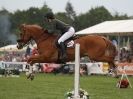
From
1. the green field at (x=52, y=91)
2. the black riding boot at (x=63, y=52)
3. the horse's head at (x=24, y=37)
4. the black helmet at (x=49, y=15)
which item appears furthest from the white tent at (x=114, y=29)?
the black helmet at (x=49, y=15)

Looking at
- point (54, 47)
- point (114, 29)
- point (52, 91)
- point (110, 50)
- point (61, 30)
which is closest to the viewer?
point (54, 47)

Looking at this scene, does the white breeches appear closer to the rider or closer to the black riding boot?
the rider

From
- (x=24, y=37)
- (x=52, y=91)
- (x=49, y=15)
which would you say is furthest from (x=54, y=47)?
(x=52, y=91)

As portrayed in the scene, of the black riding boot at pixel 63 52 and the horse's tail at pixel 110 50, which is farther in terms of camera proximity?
the horse's tail at pixel 110 50

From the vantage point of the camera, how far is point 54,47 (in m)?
17.2

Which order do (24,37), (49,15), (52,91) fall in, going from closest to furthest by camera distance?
(49,15) < (24,37) < (52,91)

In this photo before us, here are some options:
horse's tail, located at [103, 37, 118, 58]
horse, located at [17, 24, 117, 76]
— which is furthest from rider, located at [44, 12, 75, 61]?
horse's tail, located at [103, 37, 118, 58]

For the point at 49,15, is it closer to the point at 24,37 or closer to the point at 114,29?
the point at 24,37

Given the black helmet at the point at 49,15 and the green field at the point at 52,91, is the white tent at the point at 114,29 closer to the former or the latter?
the green field at the point at 52,91

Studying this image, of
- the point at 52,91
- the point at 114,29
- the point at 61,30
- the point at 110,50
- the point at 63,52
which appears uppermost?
the point at 114,29

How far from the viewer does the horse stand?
55.2 feet

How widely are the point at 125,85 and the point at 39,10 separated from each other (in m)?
104

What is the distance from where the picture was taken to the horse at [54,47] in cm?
1681

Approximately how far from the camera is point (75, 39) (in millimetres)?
17500
